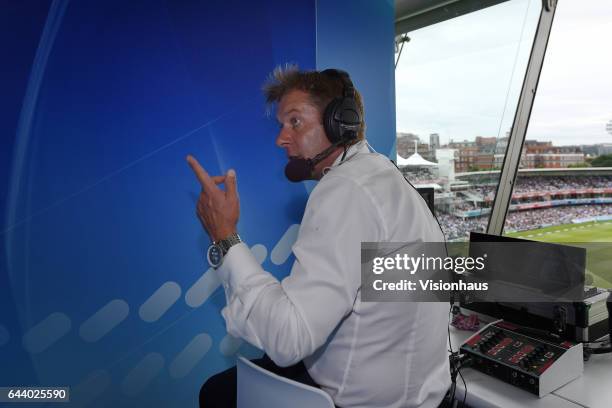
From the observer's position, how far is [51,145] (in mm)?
1577

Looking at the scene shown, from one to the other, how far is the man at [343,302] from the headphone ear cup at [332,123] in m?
0.09

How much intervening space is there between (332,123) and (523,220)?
3001 millimetres

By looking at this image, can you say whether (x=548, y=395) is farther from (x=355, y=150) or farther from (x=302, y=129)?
(x=302, y=129)

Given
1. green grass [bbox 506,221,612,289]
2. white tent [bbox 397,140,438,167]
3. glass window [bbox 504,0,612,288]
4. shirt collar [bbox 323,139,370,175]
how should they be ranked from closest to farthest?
shirt collar [bbox 323,139,370,175], green grass [bbox 506,221,612,289], glass window [bbox 504,0,612,288], white tent [bbox 397,140,438,167]

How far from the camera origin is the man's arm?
0.89m

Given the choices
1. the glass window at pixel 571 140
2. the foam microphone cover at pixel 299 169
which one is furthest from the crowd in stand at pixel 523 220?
the foam microphone cover at pixel 299 169

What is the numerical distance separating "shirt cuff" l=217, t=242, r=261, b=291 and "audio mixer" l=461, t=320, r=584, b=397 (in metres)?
1.02

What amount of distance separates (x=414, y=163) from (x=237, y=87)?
2074 millimetres

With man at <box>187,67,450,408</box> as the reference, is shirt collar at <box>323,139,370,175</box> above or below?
above

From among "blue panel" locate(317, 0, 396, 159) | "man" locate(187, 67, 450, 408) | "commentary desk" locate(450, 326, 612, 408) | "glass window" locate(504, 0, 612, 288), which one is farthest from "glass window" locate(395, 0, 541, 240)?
"man" locate(187, 67, 450, 408)

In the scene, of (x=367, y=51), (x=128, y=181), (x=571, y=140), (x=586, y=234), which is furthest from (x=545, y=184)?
(x=128, y=181)

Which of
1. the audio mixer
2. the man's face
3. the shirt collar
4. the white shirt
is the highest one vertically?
the man's face

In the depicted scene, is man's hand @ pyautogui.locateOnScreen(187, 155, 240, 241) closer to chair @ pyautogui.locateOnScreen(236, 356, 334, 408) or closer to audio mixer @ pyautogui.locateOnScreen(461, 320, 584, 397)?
chair @ pyautogui.locateOnScreen(236, 356, 334, 408)

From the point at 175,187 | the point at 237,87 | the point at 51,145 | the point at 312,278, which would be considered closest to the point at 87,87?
the point at 51,145
